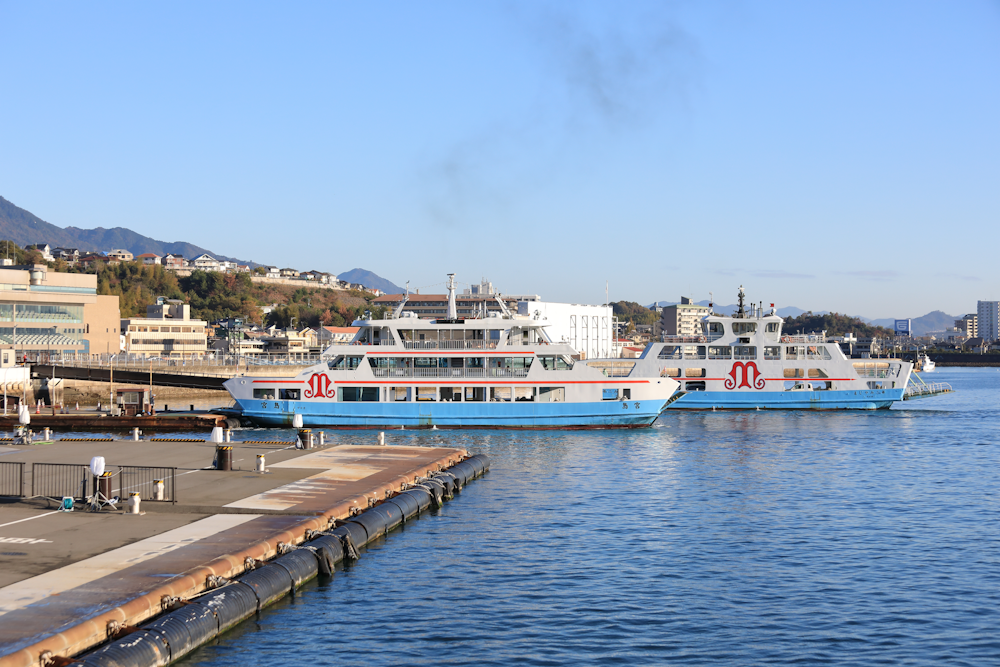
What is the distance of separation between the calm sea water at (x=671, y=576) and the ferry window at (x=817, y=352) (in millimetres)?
28120

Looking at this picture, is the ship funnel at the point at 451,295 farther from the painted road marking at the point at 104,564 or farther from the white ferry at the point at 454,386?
the painted road marking at the point at 104,564

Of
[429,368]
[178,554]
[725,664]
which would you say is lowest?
[725,664]

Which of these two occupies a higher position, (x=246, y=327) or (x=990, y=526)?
(x=246, y=327)

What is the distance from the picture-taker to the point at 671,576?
2217cm

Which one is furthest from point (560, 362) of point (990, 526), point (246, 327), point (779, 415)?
point (246, 327)

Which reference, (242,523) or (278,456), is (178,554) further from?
(278,456)

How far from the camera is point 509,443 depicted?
162 ft

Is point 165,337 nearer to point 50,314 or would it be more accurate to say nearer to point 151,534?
point 50,314

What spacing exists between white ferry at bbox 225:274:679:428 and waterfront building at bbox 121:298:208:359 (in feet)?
249

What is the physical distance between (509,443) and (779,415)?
25.3m

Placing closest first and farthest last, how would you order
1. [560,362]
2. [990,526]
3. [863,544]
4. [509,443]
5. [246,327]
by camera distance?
1. [863,544]
2. [990,526]
3. [509,443]
4. [560,362]
5. [246,327]

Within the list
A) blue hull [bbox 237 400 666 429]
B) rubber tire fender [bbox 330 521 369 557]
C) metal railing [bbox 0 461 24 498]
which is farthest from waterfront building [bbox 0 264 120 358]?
rubber tire fender [bbox 330 521 369 557]

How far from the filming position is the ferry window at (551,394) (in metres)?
54.3

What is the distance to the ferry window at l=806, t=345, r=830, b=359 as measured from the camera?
69150mm
